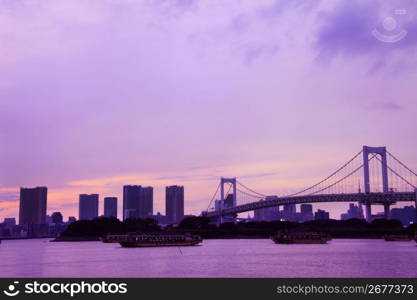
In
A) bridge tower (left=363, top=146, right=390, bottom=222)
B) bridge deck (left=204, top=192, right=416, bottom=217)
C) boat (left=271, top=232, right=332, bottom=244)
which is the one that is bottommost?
boat (left=271, top=232, right=332, bottom=244)

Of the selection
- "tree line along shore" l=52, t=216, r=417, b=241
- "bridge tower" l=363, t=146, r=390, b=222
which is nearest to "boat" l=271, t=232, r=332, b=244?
"bridge tower" l=363, t=146, r=390, b=222

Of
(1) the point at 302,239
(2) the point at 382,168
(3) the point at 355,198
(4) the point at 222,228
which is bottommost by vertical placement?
(1) the point at 302,239

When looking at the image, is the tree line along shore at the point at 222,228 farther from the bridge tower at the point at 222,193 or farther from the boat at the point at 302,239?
the boat at the point at 302,239

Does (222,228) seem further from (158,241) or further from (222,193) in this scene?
(158,241)

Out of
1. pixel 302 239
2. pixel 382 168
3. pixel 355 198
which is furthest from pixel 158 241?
pixel 382 168

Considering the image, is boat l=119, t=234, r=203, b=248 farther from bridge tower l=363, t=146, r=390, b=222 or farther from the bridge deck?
bridge tower l=363, t=146, r=390, b=222

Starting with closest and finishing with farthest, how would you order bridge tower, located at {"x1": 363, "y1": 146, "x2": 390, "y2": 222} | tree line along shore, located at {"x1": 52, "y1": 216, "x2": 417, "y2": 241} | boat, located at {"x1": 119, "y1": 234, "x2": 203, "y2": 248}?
boat, located at {"x1": 119, "y1": 234, "x2": 203, "y2": 248} < bridge tower, located at {"x1": 363, "y1": 146, "x2": 390, "y2": 222} < tree line along shore, located at {"x1": 52, "y1": 216, "x2": 417, "y2": 241}

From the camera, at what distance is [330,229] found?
108 m

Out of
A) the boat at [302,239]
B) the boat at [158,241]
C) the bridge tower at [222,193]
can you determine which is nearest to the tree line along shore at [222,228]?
the bridge tower at [222,193]

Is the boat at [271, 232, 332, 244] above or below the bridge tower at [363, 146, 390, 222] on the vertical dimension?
below

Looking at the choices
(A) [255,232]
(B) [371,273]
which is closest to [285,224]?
(A) [255,232]

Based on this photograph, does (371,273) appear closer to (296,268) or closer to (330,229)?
(296,268)

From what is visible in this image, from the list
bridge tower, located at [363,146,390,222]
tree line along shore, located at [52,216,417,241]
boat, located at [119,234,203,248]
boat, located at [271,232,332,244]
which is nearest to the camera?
boat, located at [119,234,203,248]

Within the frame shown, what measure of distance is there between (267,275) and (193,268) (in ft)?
22.3
